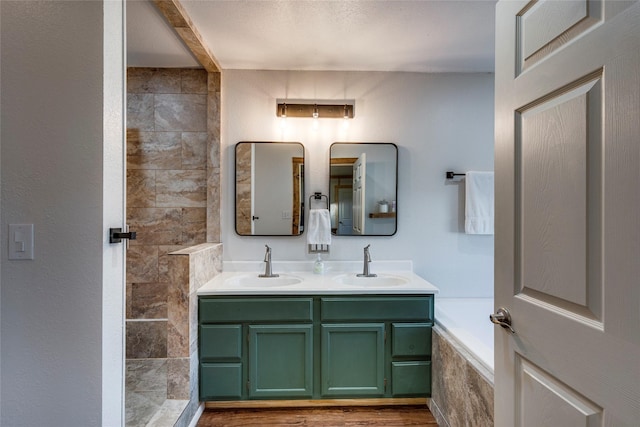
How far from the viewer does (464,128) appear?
256 cm

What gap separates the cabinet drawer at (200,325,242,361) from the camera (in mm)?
1955

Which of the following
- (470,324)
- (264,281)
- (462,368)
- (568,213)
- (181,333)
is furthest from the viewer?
(264,281)

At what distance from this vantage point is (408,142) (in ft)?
8.37

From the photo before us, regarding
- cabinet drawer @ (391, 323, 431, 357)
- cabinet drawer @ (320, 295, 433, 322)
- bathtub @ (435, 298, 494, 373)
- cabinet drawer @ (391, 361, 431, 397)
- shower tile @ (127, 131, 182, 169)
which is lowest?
cabinet drawer @ (391, 361, 431, 397)

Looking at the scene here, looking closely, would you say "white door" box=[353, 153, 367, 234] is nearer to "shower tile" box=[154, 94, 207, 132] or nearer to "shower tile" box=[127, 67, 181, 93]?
"shower tile" box=[154, 94, 207, 132]

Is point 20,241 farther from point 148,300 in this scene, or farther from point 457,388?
point 457,388

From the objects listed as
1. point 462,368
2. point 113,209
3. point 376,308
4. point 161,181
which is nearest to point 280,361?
point 376,308

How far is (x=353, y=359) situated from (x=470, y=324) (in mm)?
854

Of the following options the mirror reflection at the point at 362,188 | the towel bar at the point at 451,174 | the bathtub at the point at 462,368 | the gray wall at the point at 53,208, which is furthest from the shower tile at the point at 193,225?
the towel bar at the point at 451,174

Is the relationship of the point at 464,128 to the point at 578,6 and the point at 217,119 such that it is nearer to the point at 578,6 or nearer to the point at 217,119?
the point at 578,6

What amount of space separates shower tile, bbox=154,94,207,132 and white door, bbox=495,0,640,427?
7.16ft

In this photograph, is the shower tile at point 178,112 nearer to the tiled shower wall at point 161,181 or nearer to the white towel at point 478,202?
the tiled shower wall at point 161,181

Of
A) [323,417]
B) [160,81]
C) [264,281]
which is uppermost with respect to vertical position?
[160,81]

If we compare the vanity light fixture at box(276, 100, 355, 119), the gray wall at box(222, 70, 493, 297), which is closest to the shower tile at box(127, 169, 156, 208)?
the gray wall at box(222, 70, 493, 297)
